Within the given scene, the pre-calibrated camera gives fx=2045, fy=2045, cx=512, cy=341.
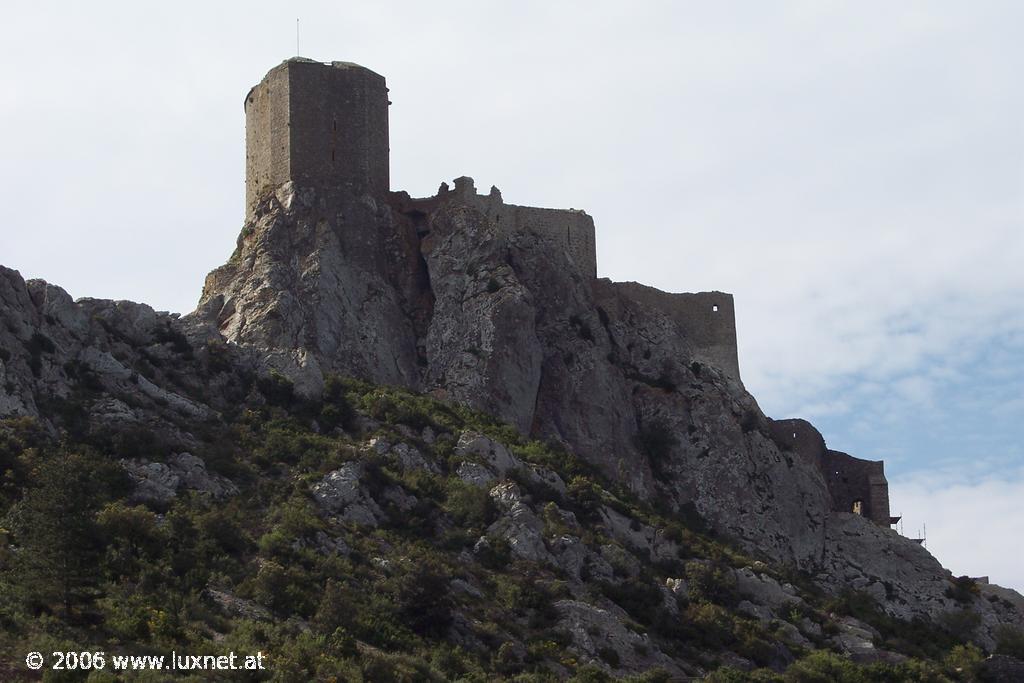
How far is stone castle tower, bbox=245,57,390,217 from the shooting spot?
71938 millimetres

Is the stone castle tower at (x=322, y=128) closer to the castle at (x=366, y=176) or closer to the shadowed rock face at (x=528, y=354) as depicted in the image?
the castle at (x=366, y=176)

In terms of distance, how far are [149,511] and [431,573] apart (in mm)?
7497

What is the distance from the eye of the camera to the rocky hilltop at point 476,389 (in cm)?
5869

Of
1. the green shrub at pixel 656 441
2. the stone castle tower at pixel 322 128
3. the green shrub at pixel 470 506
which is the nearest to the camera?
the green shrub at pixel 470 506

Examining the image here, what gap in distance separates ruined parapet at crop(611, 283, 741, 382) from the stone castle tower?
11126 millimetres

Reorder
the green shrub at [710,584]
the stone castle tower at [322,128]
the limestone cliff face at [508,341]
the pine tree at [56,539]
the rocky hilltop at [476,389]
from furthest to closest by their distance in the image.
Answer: the stone castle tower at [322,128], the limestone cliff face at [508,341], the green shrub at [710,584], the rocky hilltop at [476,389], the pine tree at [56,539]

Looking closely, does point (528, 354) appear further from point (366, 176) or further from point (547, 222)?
point (366, 176)

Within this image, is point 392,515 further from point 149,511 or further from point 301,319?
point 301,319

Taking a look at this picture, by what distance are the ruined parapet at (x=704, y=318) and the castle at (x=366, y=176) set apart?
0.08 metres

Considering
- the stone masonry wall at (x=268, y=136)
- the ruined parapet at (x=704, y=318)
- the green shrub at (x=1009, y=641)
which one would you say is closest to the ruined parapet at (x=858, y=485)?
the ruined parapet at (x=704, y=318)

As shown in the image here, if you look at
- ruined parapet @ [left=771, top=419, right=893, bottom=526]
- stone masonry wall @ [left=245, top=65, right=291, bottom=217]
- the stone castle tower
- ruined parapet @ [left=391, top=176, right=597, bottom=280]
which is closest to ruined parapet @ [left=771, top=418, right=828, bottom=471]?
ruined parapet @ [left=771, top=419, right=893, bottom=526]

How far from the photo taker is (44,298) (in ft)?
201

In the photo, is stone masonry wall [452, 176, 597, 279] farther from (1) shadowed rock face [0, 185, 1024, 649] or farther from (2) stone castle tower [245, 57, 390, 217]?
(2) stone castle tower [245, 57, 390, 217]

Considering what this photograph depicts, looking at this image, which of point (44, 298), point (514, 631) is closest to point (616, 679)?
point (514, 631)
